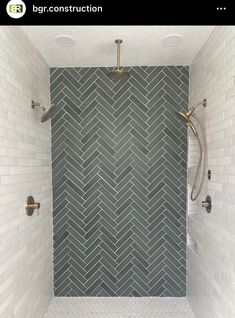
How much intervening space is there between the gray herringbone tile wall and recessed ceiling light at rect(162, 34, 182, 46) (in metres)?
0.47

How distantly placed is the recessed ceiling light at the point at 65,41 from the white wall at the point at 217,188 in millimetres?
971

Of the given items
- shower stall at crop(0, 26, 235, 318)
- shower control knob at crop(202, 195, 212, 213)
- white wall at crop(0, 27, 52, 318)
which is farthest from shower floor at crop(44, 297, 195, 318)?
shower control knob at crop(202, 195, 212, 213)

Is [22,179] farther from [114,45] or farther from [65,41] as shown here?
[114,45]

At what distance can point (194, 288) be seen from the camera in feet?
6.97

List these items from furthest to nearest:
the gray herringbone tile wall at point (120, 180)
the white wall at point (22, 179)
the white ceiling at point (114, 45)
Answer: the gray herringbone tile wall at point (120, 180)
the white ceiling at point (114, 45)
the white wall at point (22, 179)

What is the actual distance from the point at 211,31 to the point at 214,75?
0.30 m

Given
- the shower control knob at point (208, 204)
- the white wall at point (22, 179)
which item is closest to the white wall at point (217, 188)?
the shower control knob at point (208, 204)

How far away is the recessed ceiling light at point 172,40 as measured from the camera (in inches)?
69.5

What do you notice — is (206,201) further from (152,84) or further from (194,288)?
(152,84)

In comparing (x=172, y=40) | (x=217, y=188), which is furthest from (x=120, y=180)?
(x=172, y=40)

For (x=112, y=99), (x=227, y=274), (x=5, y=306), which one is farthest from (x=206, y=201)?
(x=5, y=306)
